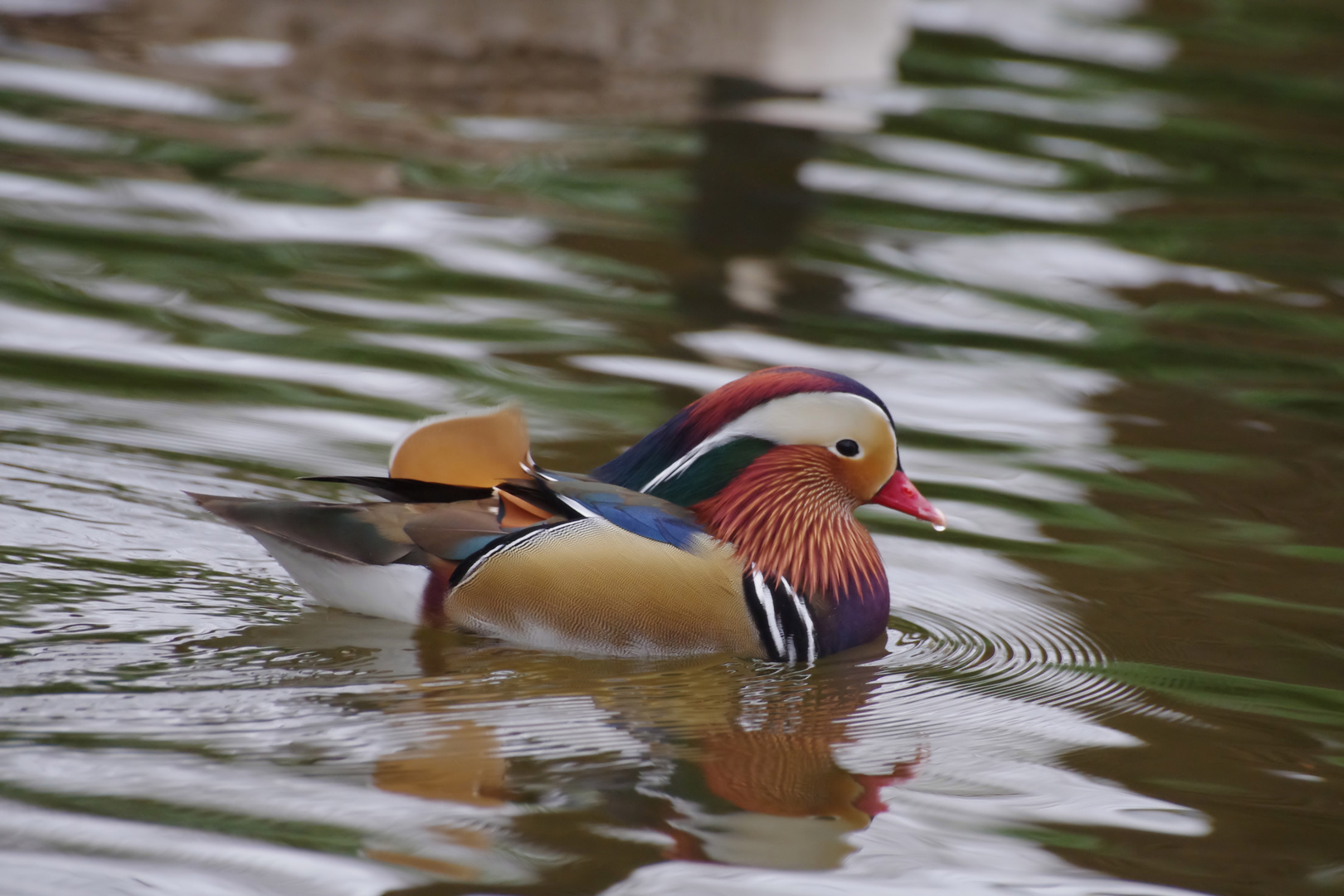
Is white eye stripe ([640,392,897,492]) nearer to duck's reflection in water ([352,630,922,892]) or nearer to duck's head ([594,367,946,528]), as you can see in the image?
duck's head ([594,367,946,528])

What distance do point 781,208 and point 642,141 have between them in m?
1.12

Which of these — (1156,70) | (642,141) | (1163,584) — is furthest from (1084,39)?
(1163,584)

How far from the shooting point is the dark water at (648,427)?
3.55 m

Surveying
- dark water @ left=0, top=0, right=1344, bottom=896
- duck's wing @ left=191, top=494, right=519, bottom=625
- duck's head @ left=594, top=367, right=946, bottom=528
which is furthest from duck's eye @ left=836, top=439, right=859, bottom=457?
duck's wing @ left=191, top=494, right=519, bottom=625

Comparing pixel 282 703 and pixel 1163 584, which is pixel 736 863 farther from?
pixel 1163 584

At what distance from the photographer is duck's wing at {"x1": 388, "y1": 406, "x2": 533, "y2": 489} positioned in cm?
439

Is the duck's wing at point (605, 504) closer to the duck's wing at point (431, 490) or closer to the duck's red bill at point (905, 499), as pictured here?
the duck's wing at point (431, 490)

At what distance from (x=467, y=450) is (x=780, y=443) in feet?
2.68

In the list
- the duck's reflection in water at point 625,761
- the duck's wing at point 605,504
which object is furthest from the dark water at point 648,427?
the duck's wing at point 605,504

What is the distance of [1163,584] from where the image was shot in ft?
17.1

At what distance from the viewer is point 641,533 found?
4340 millimetres

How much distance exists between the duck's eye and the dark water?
1.70 feet

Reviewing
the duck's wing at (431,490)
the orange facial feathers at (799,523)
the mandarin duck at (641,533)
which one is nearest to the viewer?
the mandarin duck at (641,533)

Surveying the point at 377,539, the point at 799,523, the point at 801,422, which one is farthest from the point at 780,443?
the point at 377,539
